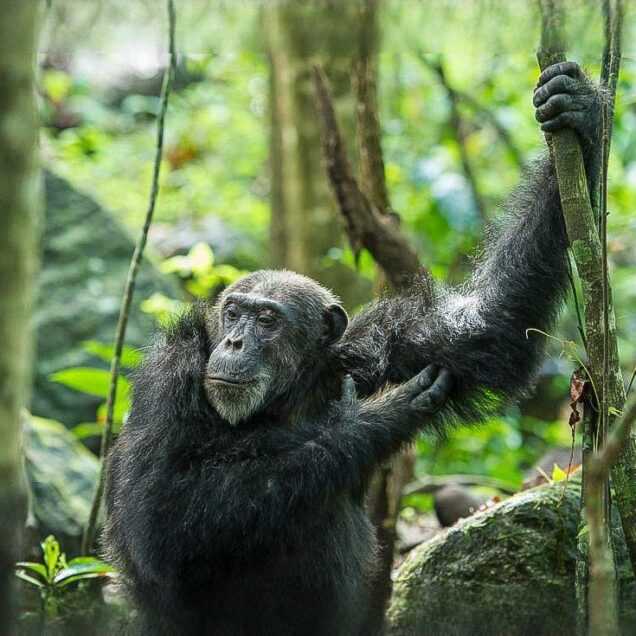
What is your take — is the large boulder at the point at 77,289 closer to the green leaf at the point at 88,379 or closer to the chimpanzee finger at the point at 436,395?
the green leaf at the point at 88,379

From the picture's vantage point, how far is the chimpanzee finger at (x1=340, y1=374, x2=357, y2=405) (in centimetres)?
522

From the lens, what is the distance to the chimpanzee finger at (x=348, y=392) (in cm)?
522

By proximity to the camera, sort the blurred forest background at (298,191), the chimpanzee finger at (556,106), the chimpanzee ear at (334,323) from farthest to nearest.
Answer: the blurred forest background at (298,191), the chimpanzee ear at (334,323), the chimpanzee finger at (556,106)

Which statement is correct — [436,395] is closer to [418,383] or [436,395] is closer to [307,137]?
[418,383]

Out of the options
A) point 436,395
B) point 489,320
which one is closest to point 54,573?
point 436,395

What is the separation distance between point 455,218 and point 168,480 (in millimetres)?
6072

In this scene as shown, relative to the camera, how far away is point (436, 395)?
5227mm

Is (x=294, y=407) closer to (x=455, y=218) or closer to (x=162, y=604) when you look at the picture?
(x=162, y=604)

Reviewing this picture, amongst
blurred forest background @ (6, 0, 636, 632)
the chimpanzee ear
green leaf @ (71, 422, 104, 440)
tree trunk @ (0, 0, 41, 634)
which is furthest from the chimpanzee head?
green leaf @ (71, 422, 104, 440)

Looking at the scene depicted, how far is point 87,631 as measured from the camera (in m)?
5.04

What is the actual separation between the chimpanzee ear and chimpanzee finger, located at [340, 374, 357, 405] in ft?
1.25

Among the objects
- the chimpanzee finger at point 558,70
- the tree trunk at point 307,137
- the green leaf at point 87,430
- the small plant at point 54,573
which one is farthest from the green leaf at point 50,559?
the tree trunk at point 307,137

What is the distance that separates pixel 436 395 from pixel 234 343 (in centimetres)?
115

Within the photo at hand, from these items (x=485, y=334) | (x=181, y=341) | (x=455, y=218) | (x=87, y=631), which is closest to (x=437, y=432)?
(x=485, y=334)
